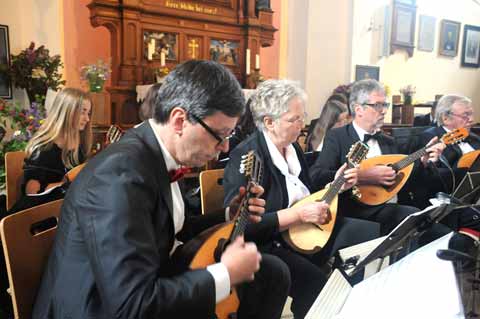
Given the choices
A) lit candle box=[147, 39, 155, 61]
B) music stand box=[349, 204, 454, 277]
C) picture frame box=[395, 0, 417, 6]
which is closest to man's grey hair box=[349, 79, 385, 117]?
music stand box=[349, 204, 454, 277]

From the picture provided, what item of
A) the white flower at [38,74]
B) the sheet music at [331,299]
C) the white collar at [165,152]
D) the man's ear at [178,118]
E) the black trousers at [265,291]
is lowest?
the black trousers at [265,291]

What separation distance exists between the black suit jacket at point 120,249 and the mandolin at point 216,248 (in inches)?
5.6

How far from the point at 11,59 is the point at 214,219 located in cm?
382

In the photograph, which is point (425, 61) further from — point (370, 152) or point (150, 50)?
point (370, 152)

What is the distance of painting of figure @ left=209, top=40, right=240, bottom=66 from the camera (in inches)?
240

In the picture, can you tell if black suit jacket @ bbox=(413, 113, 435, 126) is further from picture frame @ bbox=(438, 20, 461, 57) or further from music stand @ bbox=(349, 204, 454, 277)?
music stand @ bbox=(349, 204, 454, 277)

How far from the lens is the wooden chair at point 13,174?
2.58 m

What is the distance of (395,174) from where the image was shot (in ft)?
8.33

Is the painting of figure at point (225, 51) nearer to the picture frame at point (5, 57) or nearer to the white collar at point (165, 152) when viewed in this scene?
the picture frame at point (5, 57)

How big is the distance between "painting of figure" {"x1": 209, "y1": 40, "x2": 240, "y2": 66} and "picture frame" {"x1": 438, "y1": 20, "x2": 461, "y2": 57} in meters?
4.48

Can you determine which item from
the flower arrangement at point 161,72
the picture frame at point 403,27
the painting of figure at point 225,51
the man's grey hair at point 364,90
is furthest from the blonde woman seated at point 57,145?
the picture frame at point 403,27

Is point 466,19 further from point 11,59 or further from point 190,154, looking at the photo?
point 190,154

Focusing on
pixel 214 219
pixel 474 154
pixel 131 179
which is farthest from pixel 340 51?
pixel 131 179

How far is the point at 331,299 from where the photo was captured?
1072 millimetres
